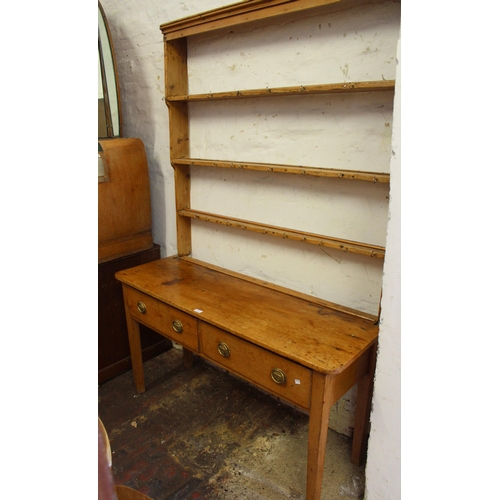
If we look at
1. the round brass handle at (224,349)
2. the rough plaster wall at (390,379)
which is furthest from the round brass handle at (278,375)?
the rough plaster wall at (390,379)

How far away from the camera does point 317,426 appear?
145 centimetres

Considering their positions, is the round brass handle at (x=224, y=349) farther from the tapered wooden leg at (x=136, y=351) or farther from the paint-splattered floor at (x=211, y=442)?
the tapered wooden leg at (x=136, y=351)

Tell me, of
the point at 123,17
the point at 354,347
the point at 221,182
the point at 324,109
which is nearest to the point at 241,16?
the point at 324,109

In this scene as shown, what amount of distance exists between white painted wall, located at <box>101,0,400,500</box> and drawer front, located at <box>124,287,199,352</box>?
53 centimetres

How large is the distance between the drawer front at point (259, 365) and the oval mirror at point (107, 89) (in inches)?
59.7

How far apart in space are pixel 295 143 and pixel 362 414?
1316mm

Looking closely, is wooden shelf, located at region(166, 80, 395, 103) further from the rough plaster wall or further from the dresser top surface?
the dresser top surface

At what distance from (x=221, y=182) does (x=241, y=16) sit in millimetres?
844

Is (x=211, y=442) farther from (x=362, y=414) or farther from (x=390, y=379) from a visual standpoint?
(x=390, y=379)

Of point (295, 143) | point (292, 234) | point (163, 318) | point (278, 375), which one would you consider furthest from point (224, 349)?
point (295, 143)
